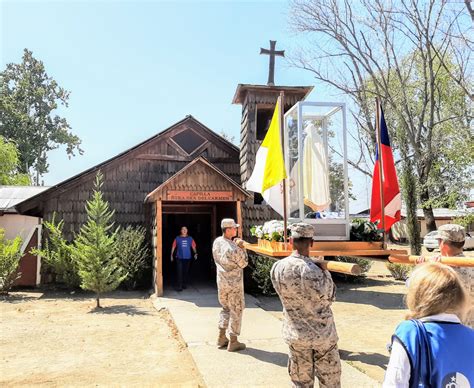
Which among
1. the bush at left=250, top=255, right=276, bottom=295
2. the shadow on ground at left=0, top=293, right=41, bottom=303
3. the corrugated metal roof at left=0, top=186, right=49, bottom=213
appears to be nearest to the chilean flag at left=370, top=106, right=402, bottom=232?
the bush at left=250, top=255, right=276, bottom=295

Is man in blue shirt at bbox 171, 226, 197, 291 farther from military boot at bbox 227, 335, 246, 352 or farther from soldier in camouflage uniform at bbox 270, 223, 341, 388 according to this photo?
soldier in camouflage uniform at bbox 270, 223, 341, 388

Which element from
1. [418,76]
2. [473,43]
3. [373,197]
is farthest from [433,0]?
[373,197]

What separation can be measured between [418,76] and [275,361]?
20.8 metres

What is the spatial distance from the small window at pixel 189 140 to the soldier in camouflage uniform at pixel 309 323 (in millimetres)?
10798

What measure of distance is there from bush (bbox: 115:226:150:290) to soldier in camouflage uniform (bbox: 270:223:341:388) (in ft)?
29.1

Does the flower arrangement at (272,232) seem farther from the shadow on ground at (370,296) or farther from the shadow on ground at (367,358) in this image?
the shadow on ground at (370,296)

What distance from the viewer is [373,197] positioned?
570cm

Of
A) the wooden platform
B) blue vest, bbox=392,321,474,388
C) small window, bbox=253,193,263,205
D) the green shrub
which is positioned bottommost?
blue vest, bbox=392,321,474,388

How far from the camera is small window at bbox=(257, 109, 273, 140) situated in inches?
516

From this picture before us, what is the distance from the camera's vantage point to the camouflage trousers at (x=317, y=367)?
3324 millimetres

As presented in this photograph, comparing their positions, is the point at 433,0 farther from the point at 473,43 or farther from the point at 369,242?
the point at 369,242

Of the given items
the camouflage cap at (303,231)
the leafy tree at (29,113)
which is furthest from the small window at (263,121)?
the leafy tree at (29,113)

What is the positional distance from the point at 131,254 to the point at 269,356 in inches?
274

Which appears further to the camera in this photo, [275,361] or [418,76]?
[418,76]
